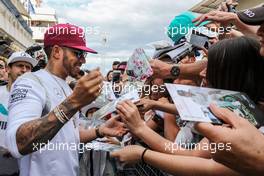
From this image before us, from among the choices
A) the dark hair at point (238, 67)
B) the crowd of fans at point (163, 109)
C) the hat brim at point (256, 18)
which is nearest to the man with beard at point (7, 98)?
the crowd of fans at point (163, 109)

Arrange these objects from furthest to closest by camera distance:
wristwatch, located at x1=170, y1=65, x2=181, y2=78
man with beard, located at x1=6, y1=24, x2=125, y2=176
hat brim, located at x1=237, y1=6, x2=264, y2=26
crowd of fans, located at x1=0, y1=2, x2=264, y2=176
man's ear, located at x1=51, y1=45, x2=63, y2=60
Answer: man's ear, located at x1=51, y1=45, x2=63, y2=60
wristwatch, located at x1=170, y1=65, x2=181, y2=78
man with beard, located at x1=6, y1=24, x2=125, y2=176
hat brim, located at x1=237, y1=6, x2=264, y2=26
crowd of fans, located at x1=0, y1=2, x2=264, y2=176

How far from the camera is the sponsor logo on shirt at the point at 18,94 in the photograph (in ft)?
7.04

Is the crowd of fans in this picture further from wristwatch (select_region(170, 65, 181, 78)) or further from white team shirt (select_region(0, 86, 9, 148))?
white team shirt (select_region(0, 86, 9, 148))

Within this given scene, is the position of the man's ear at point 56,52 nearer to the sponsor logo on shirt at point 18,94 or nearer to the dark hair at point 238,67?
the sponsor logo on shirt at point 18,94

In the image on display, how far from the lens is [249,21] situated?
4.93 ft

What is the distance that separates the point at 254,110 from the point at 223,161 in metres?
0.23

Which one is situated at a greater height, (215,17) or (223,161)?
(215,17)

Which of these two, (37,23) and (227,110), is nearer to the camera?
(227,110)

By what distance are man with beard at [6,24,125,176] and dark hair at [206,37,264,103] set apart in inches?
24.9

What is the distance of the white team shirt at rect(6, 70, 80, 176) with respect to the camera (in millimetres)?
2068

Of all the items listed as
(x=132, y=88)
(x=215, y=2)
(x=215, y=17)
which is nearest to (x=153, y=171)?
(x=132, y=88)

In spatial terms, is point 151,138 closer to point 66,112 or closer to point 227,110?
point 66,112

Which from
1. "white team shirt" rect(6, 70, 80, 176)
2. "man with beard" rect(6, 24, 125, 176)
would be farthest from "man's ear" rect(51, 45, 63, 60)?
"white team shirt" rect(6, 70, 80, 176)

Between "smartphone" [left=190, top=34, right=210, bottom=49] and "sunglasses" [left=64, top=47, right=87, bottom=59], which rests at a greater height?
"smartphone" [left=190, top=34, right=210, bottom=49]
